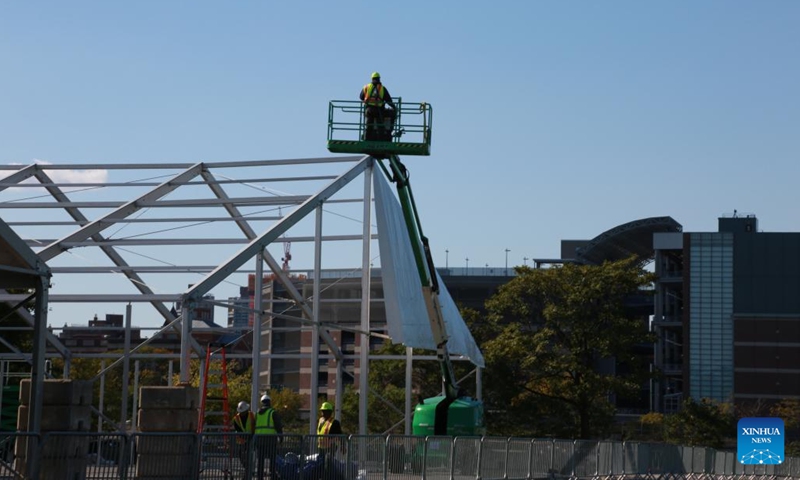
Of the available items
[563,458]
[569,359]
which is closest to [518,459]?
A: [563,458]

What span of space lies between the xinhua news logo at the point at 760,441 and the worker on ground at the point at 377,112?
11.6m

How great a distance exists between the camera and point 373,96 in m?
34.0

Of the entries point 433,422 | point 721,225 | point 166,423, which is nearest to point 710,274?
point 721,225

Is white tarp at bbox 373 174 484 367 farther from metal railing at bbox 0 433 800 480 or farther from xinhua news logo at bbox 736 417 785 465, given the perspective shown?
xinhua news logo at bbox 736 417 785 465

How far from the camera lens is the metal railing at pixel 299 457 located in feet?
58.9

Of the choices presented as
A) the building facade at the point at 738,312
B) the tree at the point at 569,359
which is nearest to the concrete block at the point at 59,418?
the tree at the point at 569,359

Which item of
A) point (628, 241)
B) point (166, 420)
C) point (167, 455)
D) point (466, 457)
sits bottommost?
point (466, 457)

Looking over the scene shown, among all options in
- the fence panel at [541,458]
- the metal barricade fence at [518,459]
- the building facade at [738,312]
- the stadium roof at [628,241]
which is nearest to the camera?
the metal barricade fence at [518,459]

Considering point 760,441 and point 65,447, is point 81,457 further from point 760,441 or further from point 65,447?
point 760,441

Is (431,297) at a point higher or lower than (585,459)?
higher

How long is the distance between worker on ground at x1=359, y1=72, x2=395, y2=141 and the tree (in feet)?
105

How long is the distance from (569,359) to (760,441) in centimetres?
3413

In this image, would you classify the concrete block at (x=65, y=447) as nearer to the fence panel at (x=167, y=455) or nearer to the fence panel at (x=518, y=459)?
the fence panel at (x=167, y=455)

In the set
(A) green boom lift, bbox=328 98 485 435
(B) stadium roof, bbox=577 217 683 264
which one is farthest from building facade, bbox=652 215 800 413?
(A) green boom lift, bbox=328 98 485 435
